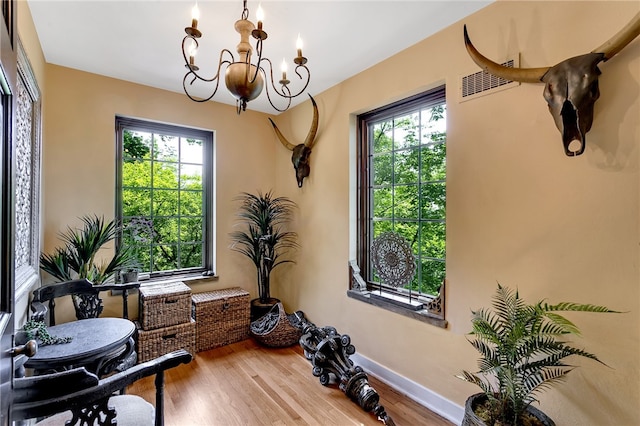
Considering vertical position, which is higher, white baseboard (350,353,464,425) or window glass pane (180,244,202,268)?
window glass pane (180,244,202,268)

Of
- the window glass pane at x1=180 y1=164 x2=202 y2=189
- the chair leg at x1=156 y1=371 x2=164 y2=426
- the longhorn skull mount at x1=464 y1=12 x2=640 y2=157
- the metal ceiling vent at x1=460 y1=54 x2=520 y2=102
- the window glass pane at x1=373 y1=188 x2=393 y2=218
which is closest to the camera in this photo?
the chair leg at x1=156 y1=371 x2=164 y2=426

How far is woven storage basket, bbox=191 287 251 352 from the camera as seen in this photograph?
3.00 meters

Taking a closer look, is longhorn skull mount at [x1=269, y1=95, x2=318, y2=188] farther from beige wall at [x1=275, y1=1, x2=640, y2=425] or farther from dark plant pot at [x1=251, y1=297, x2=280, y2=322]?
dark plant pot at [x1=251, y1=297, x2=280, y2=322]

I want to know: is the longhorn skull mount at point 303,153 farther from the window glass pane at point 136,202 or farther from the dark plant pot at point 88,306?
the dark plant pot at point 88,306

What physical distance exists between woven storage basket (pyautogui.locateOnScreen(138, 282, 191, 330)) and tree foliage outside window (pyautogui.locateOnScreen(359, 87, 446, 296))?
1.70 metres

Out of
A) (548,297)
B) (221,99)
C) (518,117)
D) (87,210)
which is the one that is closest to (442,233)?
(548,297)

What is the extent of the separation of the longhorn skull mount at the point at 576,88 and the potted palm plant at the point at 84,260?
10.2 feet

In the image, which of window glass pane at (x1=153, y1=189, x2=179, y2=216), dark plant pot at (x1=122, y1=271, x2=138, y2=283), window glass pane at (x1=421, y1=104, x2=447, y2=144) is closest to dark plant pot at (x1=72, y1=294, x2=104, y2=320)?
dark plant pot at (x1=122, y1=271, x2=138, y2=283)

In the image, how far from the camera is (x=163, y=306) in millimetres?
2758

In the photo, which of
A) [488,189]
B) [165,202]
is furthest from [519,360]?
[165,202]

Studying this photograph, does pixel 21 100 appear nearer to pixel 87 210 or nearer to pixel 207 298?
pixel 87 210

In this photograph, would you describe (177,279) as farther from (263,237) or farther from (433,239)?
(433,239)

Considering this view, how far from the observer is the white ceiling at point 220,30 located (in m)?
1.88

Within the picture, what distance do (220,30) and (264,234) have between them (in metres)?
1.97
